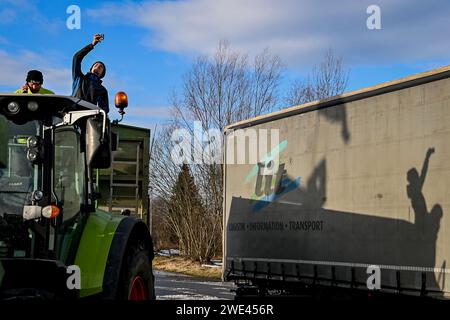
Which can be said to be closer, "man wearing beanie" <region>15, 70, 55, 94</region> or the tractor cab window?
the tractor cab window

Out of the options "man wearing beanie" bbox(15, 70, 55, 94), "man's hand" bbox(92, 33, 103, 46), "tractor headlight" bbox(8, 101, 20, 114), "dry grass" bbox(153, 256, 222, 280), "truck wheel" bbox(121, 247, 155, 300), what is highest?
"man's hand" bbox(92, 33, 103, 46)

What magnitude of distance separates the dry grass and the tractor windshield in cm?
1902

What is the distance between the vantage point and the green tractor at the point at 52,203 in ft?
15.9

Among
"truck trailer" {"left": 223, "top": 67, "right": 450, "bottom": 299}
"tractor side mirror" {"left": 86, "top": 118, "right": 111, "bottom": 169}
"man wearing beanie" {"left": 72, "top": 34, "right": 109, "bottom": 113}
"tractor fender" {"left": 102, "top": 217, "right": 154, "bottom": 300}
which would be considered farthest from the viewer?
"truck trailer" {"left": 223, "top": 67, "right": 450, "bottom": 299}

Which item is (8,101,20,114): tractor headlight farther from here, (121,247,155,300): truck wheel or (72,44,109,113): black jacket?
(121,247,155,300): truck wheel

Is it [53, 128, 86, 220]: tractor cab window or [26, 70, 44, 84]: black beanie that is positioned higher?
[26, 70, 44, 84]: black beanie

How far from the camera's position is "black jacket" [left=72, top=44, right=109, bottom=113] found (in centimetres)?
623

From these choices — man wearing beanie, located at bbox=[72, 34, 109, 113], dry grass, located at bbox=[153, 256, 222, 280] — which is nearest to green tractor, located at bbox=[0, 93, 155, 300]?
man wearing beanie, located at bbox=[72, 34, 109, 113]

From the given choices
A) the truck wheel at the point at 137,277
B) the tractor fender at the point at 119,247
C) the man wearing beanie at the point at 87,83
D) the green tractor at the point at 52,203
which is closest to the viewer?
the green tractor at the point at 52,203

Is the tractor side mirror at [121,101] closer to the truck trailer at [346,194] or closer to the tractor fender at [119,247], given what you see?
the tractor fender at [119,247]

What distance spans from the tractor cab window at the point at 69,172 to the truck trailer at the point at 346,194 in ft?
14.6

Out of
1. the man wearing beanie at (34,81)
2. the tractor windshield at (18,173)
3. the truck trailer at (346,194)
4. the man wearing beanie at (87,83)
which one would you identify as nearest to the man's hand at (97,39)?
the man wearing beanie at (87,83)
